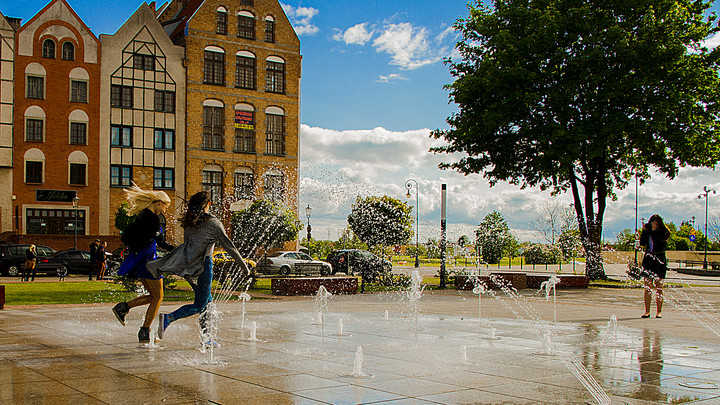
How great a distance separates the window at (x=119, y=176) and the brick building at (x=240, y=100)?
4.57 m

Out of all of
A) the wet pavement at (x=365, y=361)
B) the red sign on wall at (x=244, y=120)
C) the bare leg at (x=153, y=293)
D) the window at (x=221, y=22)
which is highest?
the window at (x=221, y=22)

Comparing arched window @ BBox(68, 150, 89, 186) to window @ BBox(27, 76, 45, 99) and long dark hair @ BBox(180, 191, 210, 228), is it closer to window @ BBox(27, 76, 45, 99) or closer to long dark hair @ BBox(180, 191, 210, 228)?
window @ BBox(27, 76, 45, 99)

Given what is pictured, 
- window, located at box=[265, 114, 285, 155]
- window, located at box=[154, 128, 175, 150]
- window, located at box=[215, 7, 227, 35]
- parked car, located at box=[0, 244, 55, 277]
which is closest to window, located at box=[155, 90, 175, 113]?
window, located at box=[154, 128, 175, 150]

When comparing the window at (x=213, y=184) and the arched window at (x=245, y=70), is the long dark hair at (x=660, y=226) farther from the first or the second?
the arched window at (x=245, y=70)

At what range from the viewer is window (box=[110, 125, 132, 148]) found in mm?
48531

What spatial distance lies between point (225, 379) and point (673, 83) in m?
25.8

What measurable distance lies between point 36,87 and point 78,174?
21.2ft

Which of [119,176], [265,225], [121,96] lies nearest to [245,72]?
[121,96]

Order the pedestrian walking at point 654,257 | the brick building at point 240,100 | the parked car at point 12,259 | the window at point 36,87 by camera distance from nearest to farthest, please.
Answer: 1. the pedestrian walking at point 654,257
2. the parked car at point 12,259
3. the window at point 36,87
4. the brick building at point 240,100

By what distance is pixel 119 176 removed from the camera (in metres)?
48.6

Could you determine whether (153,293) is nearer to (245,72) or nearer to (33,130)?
(33,130)

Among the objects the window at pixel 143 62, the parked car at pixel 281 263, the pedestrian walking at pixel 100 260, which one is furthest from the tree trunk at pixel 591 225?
the window at pixel 143 62

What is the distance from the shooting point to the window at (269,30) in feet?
179

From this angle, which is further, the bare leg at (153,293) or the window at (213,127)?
the window at (213,127)
